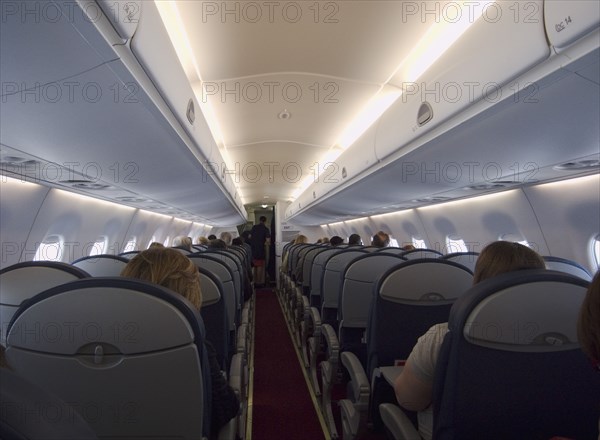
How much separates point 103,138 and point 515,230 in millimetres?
5437

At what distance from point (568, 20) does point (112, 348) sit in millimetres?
2020

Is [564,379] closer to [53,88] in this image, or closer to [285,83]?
[53,88]

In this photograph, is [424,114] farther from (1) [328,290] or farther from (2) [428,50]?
(1) [328,290]

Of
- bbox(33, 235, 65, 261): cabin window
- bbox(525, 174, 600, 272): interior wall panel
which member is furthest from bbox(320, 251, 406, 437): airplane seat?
bbox(33, 235, 65, 261): cabin window

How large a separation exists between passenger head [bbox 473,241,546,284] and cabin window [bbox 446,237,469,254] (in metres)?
5.65

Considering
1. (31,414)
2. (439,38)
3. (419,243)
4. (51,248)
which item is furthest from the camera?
(419,243)

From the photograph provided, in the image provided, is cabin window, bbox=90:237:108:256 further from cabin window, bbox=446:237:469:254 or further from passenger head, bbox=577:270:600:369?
passenger head, bbox=577:270:600:369

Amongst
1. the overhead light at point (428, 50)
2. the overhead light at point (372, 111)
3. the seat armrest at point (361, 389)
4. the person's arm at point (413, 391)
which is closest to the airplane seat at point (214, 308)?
the seat armrest at point (361, 389)

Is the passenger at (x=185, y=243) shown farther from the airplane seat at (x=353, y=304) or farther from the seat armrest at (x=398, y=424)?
the seat armrest at (x=398, y=424)

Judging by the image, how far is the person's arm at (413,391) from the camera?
5.66ft

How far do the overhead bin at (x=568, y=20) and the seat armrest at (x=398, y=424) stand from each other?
1.76m

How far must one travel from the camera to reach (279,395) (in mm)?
4340

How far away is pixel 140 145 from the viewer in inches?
113

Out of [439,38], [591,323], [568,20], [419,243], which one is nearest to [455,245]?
[419,243]
